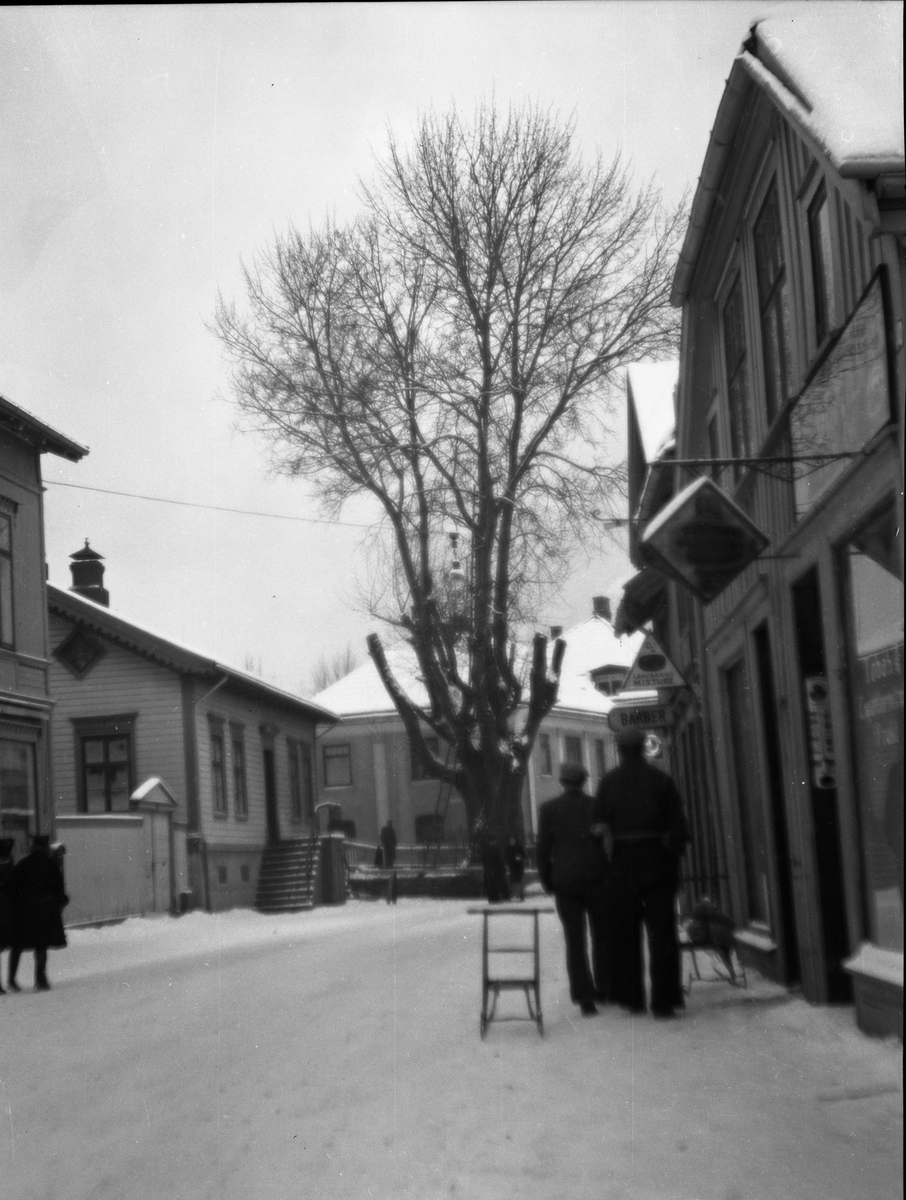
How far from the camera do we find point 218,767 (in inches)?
712

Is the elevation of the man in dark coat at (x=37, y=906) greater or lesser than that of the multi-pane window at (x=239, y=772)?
lesser

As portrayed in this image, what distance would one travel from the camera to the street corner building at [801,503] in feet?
18.6

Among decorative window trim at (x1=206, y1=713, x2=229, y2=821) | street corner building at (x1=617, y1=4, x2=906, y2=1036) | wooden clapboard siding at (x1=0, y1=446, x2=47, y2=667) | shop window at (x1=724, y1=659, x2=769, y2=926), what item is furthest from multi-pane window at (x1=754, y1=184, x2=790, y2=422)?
decorative window trim at (x1=206, y1=713, x2=229, y2=821)

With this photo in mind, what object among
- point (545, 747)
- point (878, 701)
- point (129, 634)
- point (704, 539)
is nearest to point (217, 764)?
point (545, 747)

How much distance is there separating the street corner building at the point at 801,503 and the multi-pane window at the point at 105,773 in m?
4.37

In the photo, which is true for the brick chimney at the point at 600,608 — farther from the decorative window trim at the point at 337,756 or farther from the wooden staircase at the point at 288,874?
the decorative window trim at the point at 337,756

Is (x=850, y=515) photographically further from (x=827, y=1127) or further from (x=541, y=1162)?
(x=541, y=1162)

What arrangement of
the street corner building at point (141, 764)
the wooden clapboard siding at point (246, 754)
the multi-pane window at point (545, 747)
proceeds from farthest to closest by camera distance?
the wooden clapboard siding at point (246, 754)
the multi-pane window at point (545, 747)
the street corner building at point (141, 764)

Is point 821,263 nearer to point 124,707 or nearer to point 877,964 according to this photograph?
point 877,964

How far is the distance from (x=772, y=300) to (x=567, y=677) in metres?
4.43

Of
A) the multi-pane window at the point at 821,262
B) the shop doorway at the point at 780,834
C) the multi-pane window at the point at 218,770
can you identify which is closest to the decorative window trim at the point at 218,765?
the multi-pane window at the point at 218,770

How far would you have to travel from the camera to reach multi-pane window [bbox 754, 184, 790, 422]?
27.6 feet

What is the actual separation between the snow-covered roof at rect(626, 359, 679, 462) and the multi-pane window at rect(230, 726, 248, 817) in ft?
20.2

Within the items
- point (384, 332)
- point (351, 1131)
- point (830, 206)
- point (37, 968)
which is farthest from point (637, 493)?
point (351, 1131)
